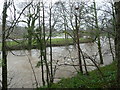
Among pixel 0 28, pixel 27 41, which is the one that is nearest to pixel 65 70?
pixel 27 41

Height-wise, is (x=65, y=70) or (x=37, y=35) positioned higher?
(x=37, y=35)

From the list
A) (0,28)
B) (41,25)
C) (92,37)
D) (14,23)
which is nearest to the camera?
(14,23)

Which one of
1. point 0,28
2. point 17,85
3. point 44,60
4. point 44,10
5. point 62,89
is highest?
point 44,10

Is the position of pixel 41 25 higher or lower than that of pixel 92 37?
higher

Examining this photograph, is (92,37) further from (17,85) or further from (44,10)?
(17,85)

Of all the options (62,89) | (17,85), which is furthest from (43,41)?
(17,85)

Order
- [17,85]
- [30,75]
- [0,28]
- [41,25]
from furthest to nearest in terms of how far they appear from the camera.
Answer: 1. [30,75]
2. [17,85]
3. [41,25]
4. [0,28]

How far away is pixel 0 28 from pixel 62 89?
3241mm

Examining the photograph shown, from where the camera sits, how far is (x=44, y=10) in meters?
7.75

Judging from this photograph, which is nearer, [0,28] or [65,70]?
[0,28]

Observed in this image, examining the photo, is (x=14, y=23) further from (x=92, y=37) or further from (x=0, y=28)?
(x=92, y=37)

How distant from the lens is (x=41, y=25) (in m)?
7.41

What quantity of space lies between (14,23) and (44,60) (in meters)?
1.97

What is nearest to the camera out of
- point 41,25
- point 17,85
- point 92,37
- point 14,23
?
point 14,23
